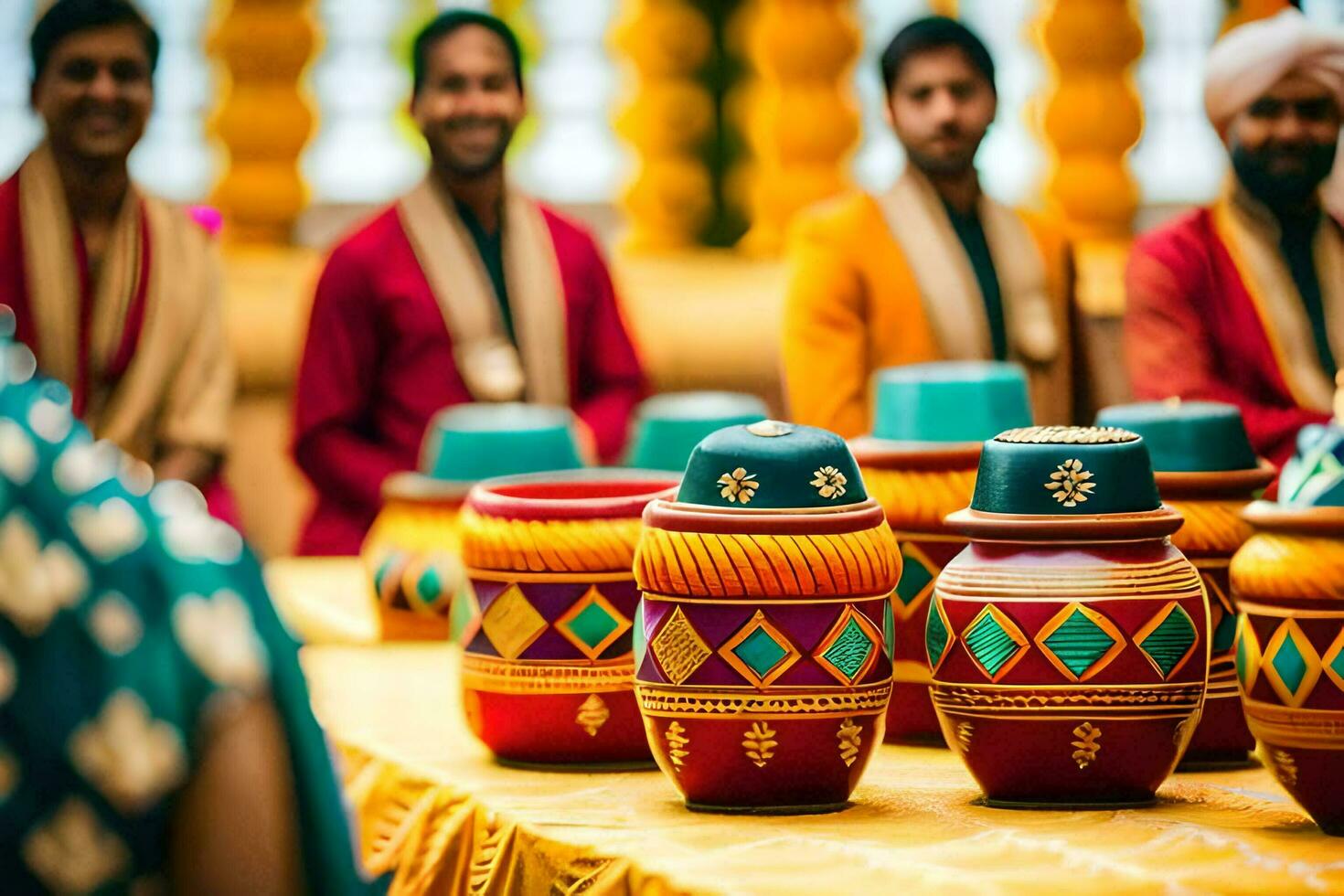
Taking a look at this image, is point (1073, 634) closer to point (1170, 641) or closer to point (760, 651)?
point (1170, 641)

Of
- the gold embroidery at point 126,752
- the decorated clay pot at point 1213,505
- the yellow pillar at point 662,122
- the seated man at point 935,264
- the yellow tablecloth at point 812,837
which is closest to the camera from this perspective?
→ the gold embroidery at point 126,752

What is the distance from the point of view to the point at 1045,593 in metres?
1.12

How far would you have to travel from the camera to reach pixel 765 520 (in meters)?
1.13

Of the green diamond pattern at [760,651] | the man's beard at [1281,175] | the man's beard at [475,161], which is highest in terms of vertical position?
the man's beard at [475,161]

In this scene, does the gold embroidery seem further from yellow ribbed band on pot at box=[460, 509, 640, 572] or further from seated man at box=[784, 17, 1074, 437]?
seated man at box=[784, 17, 1074, 437]

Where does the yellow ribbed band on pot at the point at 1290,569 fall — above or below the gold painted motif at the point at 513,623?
above

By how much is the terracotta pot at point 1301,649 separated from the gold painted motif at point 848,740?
198mm

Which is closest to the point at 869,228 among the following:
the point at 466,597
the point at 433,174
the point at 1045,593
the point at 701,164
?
the point at 433,174

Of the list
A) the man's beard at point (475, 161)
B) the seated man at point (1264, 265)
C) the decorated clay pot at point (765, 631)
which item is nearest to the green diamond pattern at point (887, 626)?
the decorated clay pot at point (765, 631)

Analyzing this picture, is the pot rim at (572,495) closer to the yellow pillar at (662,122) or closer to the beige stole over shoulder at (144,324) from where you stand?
the beige stole over shoulder at (144,324)

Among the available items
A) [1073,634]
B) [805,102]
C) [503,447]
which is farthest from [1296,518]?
[805,102]

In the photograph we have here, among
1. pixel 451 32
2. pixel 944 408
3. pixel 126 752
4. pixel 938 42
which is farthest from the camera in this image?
pixel 451 32

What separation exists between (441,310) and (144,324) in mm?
678

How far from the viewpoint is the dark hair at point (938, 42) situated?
2.83 meters
